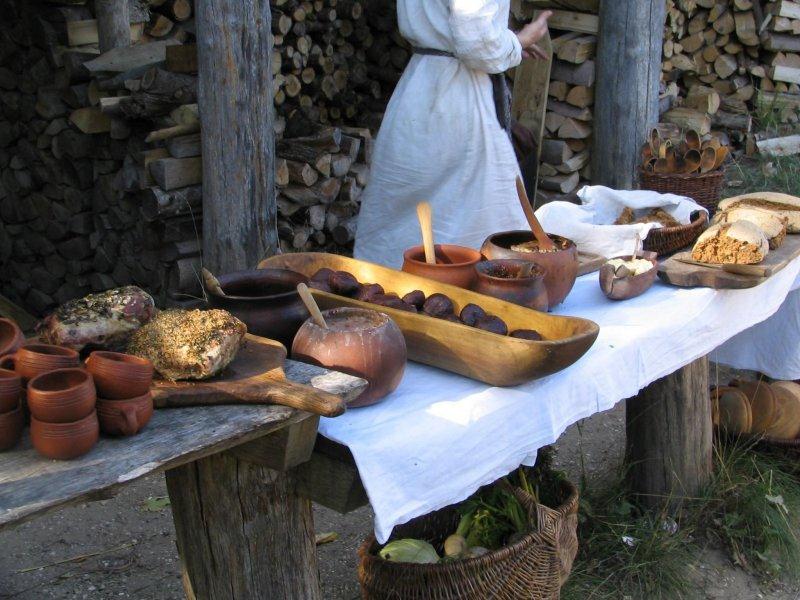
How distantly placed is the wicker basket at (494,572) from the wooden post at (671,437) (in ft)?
2.89

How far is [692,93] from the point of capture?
6641 millimetres

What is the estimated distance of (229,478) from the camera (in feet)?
5.71

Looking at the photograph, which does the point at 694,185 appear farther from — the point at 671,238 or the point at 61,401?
the point at 61,401

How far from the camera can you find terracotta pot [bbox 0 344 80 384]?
1443mm

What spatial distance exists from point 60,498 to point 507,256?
4.42 ft

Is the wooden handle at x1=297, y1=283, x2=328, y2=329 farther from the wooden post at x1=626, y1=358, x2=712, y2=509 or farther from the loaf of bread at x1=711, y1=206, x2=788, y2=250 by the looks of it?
the wooden post at x1=626, y1=358, x2=712, y2=509

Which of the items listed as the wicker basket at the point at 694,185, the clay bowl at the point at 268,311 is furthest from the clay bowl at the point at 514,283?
the wicker basket at the point at 694,185

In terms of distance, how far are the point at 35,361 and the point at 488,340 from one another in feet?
2.78

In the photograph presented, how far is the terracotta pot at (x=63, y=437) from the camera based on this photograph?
134 cm

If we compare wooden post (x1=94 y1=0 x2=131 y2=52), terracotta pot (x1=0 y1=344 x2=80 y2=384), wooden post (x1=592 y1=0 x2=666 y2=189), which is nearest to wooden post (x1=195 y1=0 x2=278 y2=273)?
wooden post (x1=94 y1=0 x2=131 y2=52)

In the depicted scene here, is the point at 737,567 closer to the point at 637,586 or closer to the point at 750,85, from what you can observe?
the point at 637,586

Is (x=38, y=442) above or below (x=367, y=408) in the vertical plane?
above

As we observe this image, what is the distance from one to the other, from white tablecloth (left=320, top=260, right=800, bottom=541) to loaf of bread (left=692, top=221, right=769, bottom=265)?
0.35ft

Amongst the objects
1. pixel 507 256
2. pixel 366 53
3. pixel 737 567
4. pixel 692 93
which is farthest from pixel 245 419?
pixel 692 93
